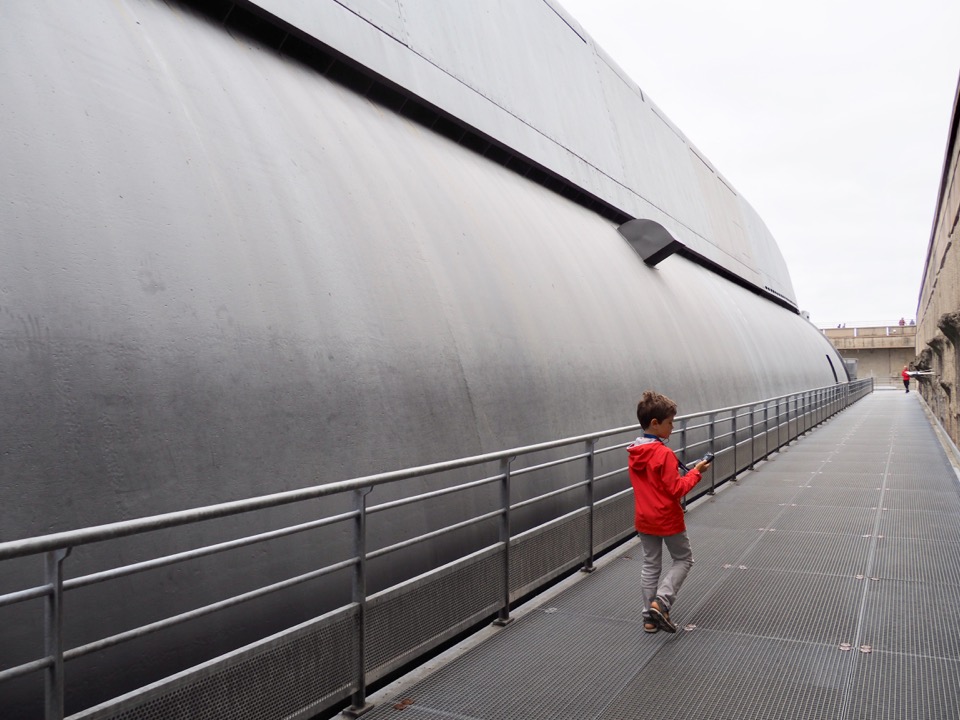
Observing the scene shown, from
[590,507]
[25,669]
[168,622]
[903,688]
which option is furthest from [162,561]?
[590,507]

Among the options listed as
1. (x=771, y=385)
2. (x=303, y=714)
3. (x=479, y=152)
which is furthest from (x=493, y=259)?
(x=771, y=385)

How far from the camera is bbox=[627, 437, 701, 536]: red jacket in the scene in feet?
15.3

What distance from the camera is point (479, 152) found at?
919 cm

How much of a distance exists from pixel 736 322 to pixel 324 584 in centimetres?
1488

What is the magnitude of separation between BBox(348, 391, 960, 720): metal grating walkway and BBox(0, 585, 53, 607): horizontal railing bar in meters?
1.76

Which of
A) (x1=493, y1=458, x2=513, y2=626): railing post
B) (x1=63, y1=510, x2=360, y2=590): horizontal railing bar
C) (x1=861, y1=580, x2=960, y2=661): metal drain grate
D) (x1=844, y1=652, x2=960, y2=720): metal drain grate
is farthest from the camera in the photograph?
(x1=493, y1=458, x2=513, y2=626): railing post

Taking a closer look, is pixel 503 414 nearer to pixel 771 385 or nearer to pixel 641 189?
pixel 641 189

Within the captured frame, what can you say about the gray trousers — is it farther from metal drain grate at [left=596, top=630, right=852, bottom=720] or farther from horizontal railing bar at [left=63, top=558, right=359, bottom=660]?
horizontal railing bar at [left=63, top=558, right=359, bottom=660]

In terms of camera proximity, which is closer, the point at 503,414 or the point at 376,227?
the point at 376,227

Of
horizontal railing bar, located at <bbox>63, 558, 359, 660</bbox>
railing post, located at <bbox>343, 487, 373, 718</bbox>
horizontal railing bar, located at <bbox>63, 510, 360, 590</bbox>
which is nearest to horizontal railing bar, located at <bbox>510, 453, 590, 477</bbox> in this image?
railing post, located at <bbox>343, 487, 373, 718</bbox>

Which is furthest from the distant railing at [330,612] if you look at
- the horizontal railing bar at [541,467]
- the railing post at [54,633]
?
the horizontal railing bar at [541,467]

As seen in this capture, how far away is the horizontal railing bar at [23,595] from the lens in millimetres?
2297

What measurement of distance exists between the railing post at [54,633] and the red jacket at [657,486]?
10.6ft

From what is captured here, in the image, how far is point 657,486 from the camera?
478 centimetres
